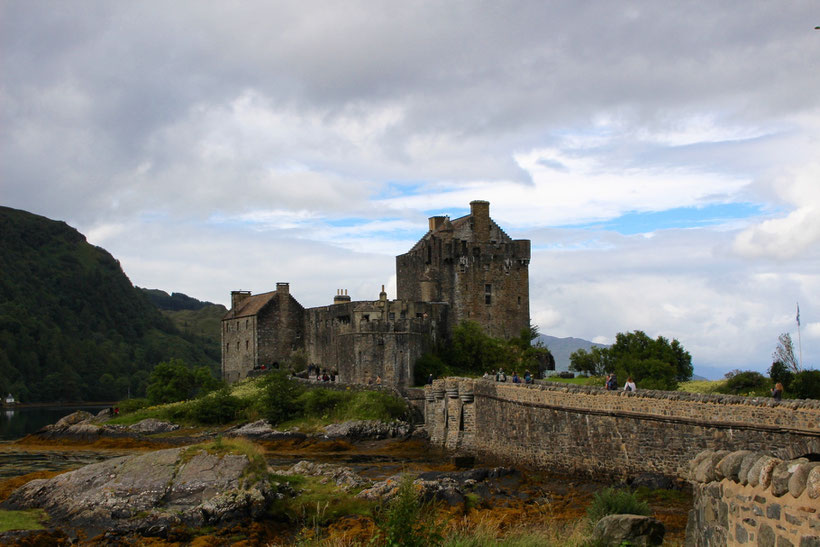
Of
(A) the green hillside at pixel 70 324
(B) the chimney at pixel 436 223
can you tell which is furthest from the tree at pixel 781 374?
(A) the green hillside at pixel 70 324

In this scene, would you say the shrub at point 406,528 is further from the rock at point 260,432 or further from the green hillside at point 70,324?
the green hillside at point 70,324

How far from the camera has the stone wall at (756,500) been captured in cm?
817

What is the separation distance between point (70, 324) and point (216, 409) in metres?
122

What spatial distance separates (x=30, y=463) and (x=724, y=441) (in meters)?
31.2

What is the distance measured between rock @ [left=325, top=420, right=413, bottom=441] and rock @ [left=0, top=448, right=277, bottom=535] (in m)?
17.2

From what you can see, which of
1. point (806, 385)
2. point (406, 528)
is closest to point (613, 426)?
point (806, 385)

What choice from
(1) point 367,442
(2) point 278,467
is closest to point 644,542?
(2) point 278,467

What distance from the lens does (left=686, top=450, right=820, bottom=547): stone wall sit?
8.17 meters

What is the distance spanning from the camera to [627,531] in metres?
16.5

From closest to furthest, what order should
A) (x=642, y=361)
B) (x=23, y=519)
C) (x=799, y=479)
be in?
(x=799, y=479), (x=23, y=519), (x=642, y=361)

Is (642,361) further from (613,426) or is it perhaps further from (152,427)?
(152,427)

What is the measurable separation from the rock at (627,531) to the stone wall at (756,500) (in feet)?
18.1

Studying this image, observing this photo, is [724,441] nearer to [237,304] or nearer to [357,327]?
[357,327]

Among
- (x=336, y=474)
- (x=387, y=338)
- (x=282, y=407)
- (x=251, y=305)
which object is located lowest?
(x=336, y=474)
